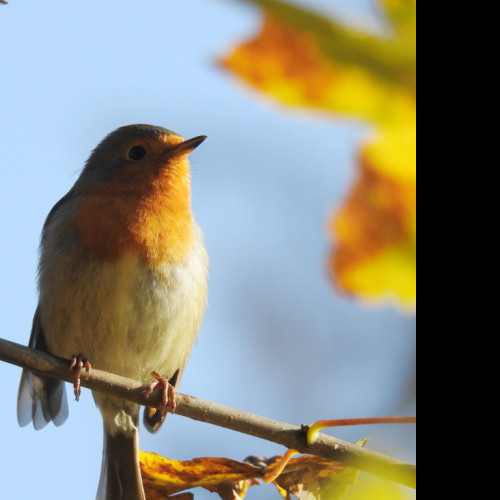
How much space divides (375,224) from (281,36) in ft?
0.70

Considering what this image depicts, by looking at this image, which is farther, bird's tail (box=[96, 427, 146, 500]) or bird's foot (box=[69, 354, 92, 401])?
bird's tail (box=[96, 427, 146, 500])

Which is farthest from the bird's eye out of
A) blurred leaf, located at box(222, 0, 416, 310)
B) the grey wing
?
blurred leaf, located at box(222, 0, 416, 310)

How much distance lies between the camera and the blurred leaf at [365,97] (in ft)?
1.77

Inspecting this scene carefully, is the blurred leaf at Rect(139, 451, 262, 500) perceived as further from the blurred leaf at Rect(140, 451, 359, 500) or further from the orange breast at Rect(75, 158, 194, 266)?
the orange breast at Rect(75, 158, 194, 266)

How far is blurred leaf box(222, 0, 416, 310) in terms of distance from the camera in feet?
1.77

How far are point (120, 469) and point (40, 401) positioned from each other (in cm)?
49

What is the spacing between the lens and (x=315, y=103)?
575 mm

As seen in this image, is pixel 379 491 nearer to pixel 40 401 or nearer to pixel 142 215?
pixel 142 215

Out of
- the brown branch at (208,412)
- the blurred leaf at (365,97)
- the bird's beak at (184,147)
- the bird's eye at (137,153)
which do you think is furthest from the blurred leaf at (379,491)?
the bird's eye at (137,153)

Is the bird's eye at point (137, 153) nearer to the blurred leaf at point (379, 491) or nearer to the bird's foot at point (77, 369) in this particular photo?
the bird's foot at point (77, 369)

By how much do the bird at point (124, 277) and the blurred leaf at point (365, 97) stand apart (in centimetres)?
A: 163

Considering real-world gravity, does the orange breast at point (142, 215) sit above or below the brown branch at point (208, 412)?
above
